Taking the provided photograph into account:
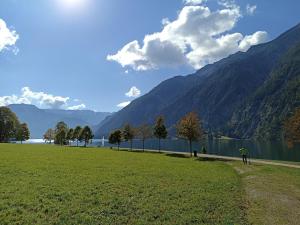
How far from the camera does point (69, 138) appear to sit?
166 meters

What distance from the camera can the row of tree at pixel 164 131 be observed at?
8281cm

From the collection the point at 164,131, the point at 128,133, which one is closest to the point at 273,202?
the point at 164,131

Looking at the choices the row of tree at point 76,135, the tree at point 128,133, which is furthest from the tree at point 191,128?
the row of tree at point 76,135

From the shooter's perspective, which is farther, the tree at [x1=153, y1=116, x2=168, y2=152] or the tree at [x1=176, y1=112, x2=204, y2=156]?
the tree at [x1=153, y1=116, x2=168, y2=152]

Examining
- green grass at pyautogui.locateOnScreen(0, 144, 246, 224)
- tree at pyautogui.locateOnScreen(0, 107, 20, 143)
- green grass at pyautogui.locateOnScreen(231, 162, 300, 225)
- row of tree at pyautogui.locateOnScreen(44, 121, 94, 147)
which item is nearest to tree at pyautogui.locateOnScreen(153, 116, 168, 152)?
row of tree at pyautogui.locateOnScreen(44, 121, 94, 147)

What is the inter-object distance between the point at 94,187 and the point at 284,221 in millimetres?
13300

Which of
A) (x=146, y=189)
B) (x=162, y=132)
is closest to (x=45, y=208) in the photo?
(x=146, y=189)

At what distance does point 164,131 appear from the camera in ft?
344

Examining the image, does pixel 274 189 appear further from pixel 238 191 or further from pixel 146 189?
pixel 146 189

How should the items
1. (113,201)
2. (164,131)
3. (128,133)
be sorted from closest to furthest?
(113,201), (164,131), (128,133)

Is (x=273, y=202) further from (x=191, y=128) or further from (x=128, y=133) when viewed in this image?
(x=128, y=133)

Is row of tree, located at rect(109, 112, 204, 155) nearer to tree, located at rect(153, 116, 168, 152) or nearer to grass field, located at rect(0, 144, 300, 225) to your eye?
tree, located at rect(153, 116, 168, 152)

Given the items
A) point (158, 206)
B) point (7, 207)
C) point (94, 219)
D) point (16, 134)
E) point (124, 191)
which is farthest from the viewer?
point (16, 134)

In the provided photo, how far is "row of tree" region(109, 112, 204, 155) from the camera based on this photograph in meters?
82.8
